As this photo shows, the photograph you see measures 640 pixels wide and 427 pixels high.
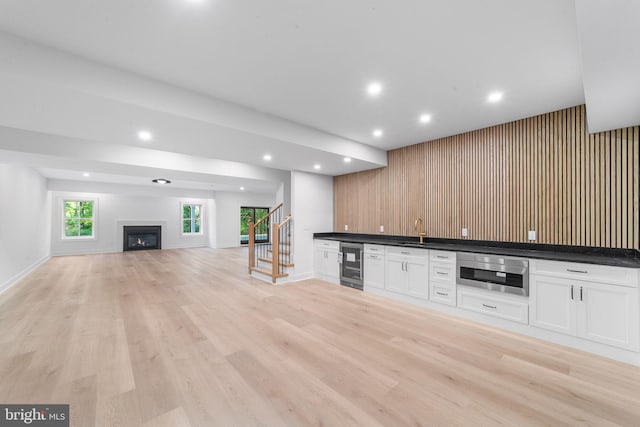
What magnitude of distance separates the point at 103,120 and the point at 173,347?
2507 millimetres

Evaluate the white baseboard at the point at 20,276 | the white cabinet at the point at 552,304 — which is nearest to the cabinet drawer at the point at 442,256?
the white cabinet at the point at 552,304

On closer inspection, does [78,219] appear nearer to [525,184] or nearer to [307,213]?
[307,213]

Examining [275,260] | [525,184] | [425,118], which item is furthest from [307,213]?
[525,184]

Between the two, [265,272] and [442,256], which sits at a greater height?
[442,256]

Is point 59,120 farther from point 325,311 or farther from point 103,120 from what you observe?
point 325,311

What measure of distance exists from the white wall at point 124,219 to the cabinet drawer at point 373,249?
899cm

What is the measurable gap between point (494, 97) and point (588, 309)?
2.40 m

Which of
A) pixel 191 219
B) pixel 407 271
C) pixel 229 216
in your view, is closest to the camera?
pixel 407 271

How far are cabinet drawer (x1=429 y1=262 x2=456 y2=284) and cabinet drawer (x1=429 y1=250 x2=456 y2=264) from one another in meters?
0.06

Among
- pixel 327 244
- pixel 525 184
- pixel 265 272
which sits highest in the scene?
pixel 525 184

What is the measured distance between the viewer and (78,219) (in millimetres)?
9586

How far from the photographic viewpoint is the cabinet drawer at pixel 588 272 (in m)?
2.40

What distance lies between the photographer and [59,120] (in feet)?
9.04

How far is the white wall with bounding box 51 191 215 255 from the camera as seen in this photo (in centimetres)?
920
